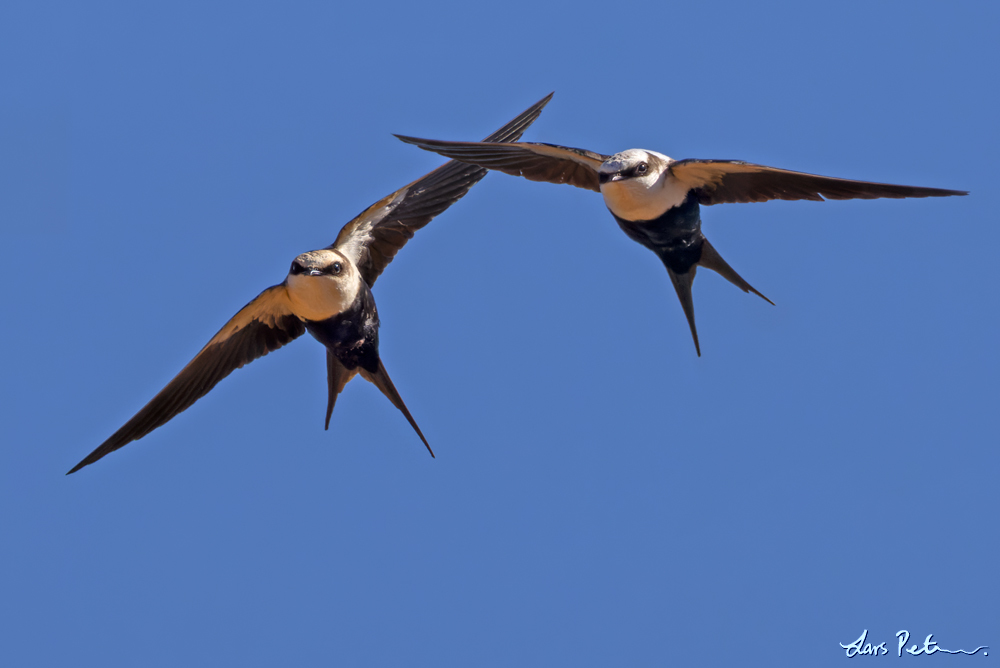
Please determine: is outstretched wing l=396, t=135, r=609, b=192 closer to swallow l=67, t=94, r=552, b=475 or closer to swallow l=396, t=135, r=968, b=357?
swallow l=396, t=135, r=968, b=357

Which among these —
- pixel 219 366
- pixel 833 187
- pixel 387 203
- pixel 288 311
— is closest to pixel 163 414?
pixel 219 366

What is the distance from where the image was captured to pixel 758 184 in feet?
26.1

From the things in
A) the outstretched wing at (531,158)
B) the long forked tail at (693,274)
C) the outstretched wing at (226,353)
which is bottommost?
the outstretched wing at (226,353)

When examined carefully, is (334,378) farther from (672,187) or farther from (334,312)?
(672,187)

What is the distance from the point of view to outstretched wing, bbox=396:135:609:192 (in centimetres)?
838

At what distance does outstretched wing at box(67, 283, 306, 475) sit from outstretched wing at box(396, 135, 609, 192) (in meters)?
1.34

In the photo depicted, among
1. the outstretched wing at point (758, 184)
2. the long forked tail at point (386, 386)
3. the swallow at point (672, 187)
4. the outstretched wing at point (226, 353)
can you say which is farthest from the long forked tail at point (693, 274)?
the outstretched wing at point (226, 353)

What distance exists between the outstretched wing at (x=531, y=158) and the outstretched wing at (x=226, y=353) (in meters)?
1.34

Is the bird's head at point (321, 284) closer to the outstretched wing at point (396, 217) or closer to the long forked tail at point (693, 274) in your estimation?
the outstretched wing at point (396, 217)

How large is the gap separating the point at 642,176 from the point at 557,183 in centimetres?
100

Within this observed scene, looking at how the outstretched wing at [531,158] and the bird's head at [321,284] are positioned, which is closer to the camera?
the bird's head at [321,284]

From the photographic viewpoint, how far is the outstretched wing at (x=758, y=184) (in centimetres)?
741

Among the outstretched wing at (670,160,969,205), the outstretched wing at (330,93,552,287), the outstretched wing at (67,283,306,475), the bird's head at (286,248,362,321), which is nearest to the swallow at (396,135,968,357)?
the outstretched wing at (670,160,969,205)

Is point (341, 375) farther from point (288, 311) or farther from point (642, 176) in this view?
point (642, 176)
